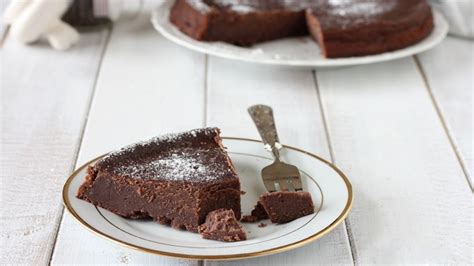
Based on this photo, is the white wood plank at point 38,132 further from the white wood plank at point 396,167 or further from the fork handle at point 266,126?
the white wood plank at point 396,167

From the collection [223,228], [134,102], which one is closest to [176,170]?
[223,228]

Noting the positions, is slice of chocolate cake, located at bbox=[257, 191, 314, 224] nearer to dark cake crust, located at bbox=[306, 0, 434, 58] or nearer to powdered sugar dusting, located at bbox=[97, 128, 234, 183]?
powdered sugar dusting, located at bbox=[97, 128, 234, 183]

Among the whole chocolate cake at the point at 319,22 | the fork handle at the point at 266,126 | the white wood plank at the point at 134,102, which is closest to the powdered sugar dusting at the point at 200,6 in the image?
the whole chocolate cake at the point at 319,22

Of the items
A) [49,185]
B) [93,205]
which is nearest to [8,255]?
[93,205]

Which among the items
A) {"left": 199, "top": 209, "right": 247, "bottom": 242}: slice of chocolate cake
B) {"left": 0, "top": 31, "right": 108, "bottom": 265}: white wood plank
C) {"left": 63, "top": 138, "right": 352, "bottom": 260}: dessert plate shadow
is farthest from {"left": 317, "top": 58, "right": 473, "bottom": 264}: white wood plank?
{"left": 0, "top": 31, "right": 108, "bottom": 265}: white wood plank

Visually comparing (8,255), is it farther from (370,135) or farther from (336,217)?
(370,135)
